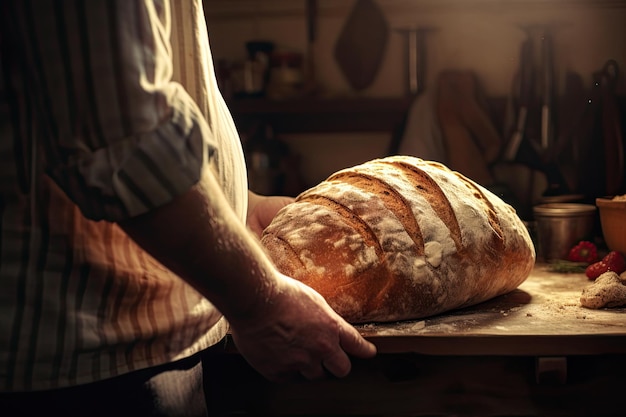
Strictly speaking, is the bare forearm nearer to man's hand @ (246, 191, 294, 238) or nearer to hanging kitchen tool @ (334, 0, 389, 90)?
man's hand @ (246, 191, 294, 238)

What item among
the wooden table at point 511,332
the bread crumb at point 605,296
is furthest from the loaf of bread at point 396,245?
the bread crumb at point 605,296

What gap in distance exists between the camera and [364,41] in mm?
3438

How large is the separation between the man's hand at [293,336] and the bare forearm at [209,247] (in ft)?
0.10

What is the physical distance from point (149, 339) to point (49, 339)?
138 mm

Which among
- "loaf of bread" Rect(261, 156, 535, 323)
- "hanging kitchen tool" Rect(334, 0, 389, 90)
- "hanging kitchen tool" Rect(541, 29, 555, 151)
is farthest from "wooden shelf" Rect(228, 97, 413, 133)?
"loaf of bread" Rect(261, 156, 535, 323)

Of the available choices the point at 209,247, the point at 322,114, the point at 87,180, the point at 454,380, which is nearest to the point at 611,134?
the point at 322,114

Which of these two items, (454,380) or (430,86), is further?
(430,86)

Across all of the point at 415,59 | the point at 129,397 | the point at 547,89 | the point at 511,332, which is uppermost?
the point at 415,59

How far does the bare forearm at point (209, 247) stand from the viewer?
80 centimetres

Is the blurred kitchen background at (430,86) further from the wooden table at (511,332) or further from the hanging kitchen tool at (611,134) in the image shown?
the wooden table at (511,332)

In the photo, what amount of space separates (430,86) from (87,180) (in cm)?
284

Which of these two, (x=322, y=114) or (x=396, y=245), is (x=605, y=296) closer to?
(x=396, y=245)

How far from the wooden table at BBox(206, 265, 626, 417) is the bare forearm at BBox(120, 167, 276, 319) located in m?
0.55

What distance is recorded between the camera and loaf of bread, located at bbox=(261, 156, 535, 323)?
A: 1.49 meters
